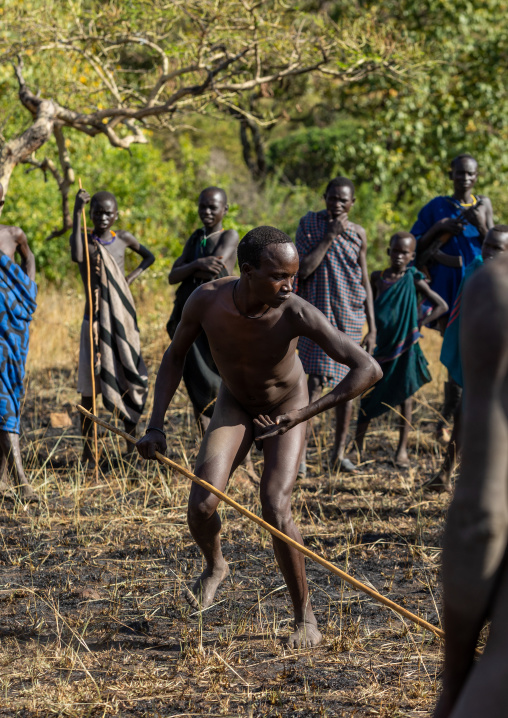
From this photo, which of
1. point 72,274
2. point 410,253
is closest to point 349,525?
point 410,253

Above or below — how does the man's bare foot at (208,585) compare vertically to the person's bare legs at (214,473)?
below

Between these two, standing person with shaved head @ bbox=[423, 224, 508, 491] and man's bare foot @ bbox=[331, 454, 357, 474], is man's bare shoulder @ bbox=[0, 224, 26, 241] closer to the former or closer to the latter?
man's bare foot @ bbox=[331, 454, 357, 474]

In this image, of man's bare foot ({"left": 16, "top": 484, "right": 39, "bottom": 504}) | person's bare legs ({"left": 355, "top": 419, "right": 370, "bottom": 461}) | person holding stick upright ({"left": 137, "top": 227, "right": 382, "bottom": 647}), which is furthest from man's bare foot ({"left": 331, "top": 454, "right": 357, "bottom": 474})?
person holding stick upright ({"left": 137, "top": 227, "right": 382, "bottom": 647})

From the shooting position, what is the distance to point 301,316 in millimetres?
3396

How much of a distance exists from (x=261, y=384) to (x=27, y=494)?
2250 millimetres

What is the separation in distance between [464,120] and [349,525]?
917 centimetres

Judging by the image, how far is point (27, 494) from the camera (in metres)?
5.21

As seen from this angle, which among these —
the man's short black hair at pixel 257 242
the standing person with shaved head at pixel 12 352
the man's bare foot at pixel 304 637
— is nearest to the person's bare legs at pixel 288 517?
the man's bare foot at pixel 304 637

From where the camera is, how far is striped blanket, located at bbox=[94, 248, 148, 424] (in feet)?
19.6

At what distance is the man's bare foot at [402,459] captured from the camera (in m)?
6.01

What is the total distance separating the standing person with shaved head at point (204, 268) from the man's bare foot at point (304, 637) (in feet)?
8.02

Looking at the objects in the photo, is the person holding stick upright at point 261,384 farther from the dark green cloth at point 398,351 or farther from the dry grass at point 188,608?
the dark green cloth at point 398,351

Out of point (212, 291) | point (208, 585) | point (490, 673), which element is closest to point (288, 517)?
point (208, 585)

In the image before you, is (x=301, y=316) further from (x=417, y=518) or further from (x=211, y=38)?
(x=211, y=38)
